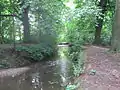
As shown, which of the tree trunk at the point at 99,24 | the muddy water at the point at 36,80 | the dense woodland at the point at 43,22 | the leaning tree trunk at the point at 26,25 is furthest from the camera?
the tree trunk at the point at 99,24

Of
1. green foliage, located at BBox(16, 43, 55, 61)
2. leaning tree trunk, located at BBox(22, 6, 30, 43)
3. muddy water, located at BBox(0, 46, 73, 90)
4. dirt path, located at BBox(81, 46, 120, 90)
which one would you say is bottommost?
muddy water, located at BBox(0, 46, 73, 90)

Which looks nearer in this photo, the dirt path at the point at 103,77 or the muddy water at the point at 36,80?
the dirt path at the point at 103,77

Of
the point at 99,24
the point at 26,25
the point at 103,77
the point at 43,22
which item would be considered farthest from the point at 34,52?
the point at 103,77

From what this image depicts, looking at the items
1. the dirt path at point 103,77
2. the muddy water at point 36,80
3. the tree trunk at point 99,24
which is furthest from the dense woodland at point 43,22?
the dirt path at point 103,77

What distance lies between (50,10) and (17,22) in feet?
7.95

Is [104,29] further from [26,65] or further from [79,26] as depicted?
[26,65]

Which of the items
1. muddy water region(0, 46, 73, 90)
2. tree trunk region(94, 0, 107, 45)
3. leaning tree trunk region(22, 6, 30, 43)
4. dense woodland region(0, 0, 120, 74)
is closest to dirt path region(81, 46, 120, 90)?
muddy water region(0, 46, 73, 90)

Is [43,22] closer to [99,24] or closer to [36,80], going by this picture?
[99,24]

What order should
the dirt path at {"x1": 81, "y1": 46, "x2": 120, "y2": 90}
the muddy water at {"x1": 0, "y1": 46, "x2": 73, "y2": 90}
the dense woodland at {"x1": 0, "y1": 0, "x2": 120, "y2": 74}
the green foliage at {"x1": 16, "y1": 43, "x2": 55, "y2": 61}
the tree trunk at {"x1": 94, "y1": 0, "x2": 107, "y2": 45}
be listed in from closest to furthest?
the dirt path at {"x1": 81, "y1": 46, "x2": 120, "y2": 90}, the muddy water at {"x1": 0, "y1": 46, "x2": 73, "y2": 90}, the green foliage at {"x1": 16, "y1": 43, "x2": 55, "y2": 61}, the dense woodland at {"x1": 0, "y1": 0, "x2": 120, "y2": 74}, the tree trunk at {"x1": 94, "y1": 0, "x2": 107, "y2": 45}

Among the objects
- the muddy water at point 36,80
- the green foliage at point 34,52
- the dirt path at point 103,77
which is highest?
the dirt path at point 103,77

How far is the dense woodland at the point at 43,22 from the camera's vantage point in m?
13.1

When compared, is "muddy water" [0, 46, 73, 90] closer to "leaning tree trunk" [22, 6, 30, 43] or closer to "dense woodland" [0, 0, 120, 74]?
"dense woodland" [0, 0, 120, 74]

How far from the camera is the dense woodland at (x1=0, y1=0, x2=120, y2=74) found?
13.1 metres

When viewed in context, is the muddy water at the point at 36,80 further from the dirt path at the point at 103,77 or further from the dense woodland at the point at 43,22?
the dense woodland at the point at 43,22
